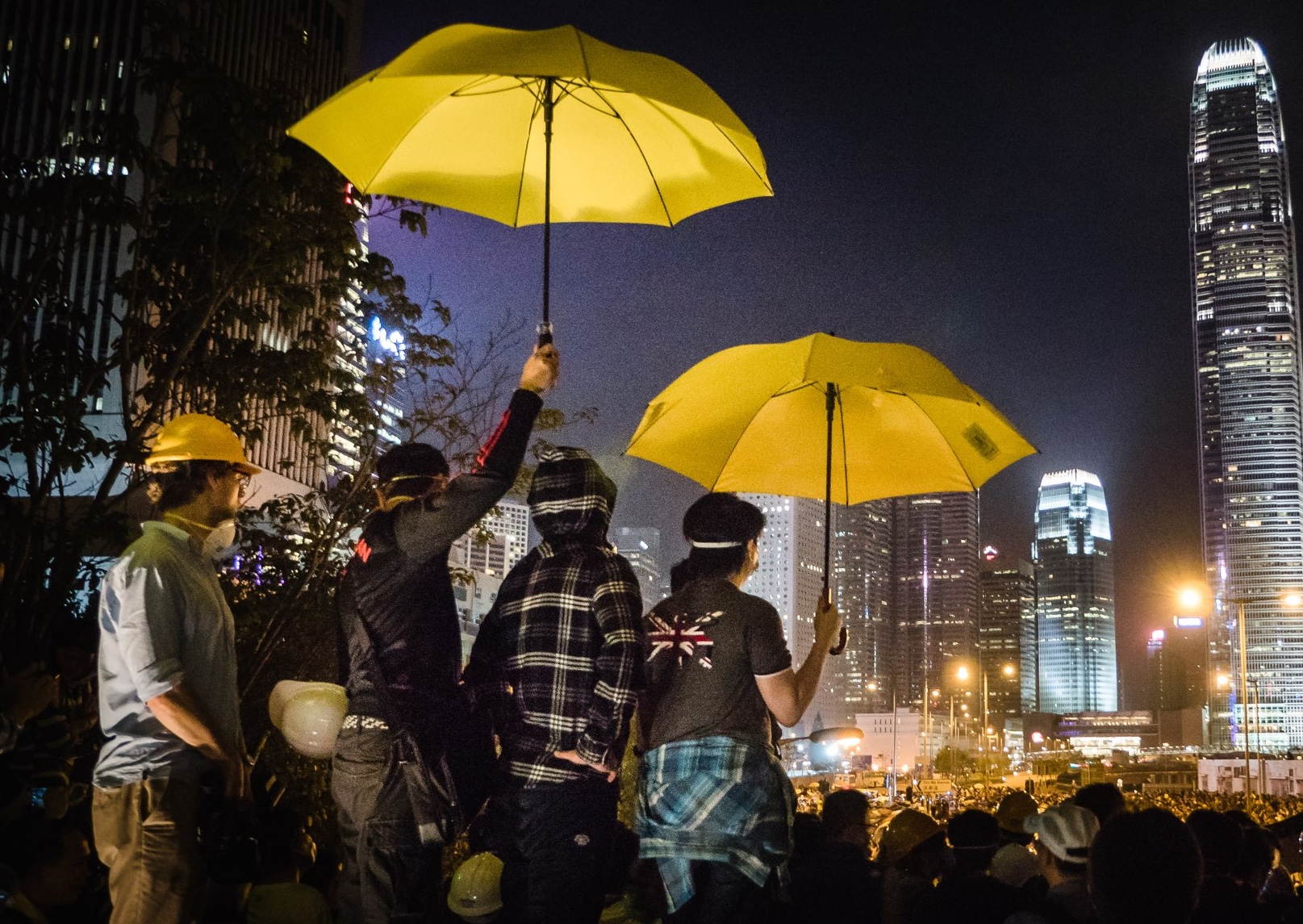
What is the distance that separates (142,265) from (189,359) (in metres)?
0.85

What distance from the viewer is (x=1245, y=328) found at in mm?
180625

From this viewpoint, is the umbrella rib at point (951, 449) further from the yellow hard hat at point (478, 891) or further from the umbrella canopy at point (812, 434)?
the yellow hard hat at point (478, 891)

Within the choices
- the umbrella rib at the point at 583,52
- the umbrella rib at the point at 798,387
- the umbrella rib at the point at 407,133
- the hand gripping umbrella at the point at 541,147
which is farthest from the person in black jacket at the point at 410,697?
the umbrella rib at the point at 798,387

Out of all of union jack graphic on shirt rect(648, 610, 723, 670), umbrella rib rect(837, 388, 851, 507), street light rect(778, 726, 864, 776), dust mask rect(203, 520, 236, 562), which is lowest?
street light rect(778, 726, 864, 776)

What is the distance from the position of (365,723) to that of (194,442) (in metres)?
1.13

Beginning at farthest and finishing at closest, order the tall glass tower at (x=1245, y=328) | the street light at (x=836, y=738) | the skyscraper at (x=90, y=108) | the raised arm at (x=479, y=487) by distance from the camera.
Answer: the tall glass tower at (x=1245, y=328) < the skyscraper at (x=90, y=108) < the street light at (x=836, y=738) < the raised arm at (x=479, y=487)

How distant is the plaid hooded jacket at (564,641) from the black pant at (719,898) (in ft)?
1.74

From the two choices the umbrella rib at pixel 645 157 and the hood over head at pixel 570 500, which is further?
the umbrella rib at pixel 645 157

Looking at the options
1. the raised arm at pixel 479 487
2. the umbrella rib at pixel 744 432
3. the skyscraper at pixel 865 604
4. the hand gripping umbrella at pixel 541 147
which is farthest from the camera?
the skyscraper at pixel 865 604

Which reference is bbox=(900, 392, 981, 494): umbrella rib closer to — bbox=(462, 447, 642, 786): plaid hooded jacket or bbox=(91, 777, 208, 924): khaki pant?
bbox=(462, 447, 642, 786): plaid hooded jacket

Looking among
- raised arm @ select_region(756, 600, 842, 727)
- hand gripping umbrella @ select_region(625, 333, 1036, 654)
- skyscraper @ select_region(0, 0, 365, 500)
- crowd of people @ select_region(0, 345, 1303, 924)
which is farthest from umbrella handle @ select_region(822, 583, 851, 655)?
skyscraper @ select_region(0, 0, 365, 500)

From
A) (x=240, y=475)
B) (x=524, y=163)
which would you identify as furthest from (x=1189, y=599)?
(x=240, y=475)

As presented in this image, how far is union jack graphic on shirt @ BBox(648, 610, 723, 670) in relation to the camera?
415cm

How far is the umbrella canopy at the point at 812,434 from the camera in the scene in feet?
20.0
